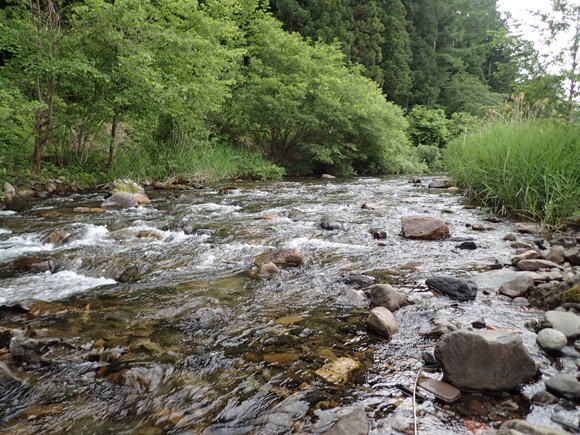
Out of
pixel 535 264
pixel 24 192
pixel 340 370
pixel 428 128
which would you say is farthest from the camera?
pixel 428 128

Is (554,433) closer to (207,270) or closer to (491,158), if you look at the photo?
(207,270)

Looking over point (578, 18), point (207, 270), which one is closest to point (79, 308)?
point (207, 270)

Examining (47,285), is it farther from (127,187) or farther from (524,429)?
(127,187)

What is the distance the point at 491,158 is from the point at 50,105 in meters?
9.32

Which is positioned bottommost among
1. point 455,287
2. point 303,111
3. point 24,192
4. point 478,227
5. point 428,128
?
point 24,192

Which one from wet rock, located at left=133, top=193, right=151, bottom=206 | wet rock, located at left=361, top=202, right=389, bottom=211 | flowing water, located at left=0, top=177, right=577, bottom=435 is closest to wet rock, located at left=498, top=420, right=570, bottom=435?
flowing water, located at left=0, top=177, right=577, bottom=435

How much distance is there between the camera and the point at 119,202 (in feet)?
23.5

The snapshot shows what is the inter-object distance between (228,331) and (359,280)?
4.53 feet

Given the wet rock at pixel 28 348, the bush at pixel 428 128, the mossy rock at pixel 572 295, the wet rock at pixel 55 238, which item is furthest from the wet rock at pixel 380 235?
the bush at pixel 428 128

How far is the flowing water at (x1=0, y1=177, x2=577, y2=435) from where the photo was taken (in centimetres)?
161

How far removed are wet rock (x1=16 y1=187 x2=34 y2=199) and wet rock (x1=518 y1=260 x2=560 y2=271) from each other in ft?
30.3

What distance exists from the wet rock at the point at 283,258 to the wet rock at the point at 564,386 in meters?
2.47

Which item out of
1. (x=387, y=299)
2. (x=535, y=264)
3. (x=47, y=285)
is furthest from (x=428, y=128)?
(x=47, y=285)

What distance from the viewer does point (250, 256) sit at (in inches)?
163
